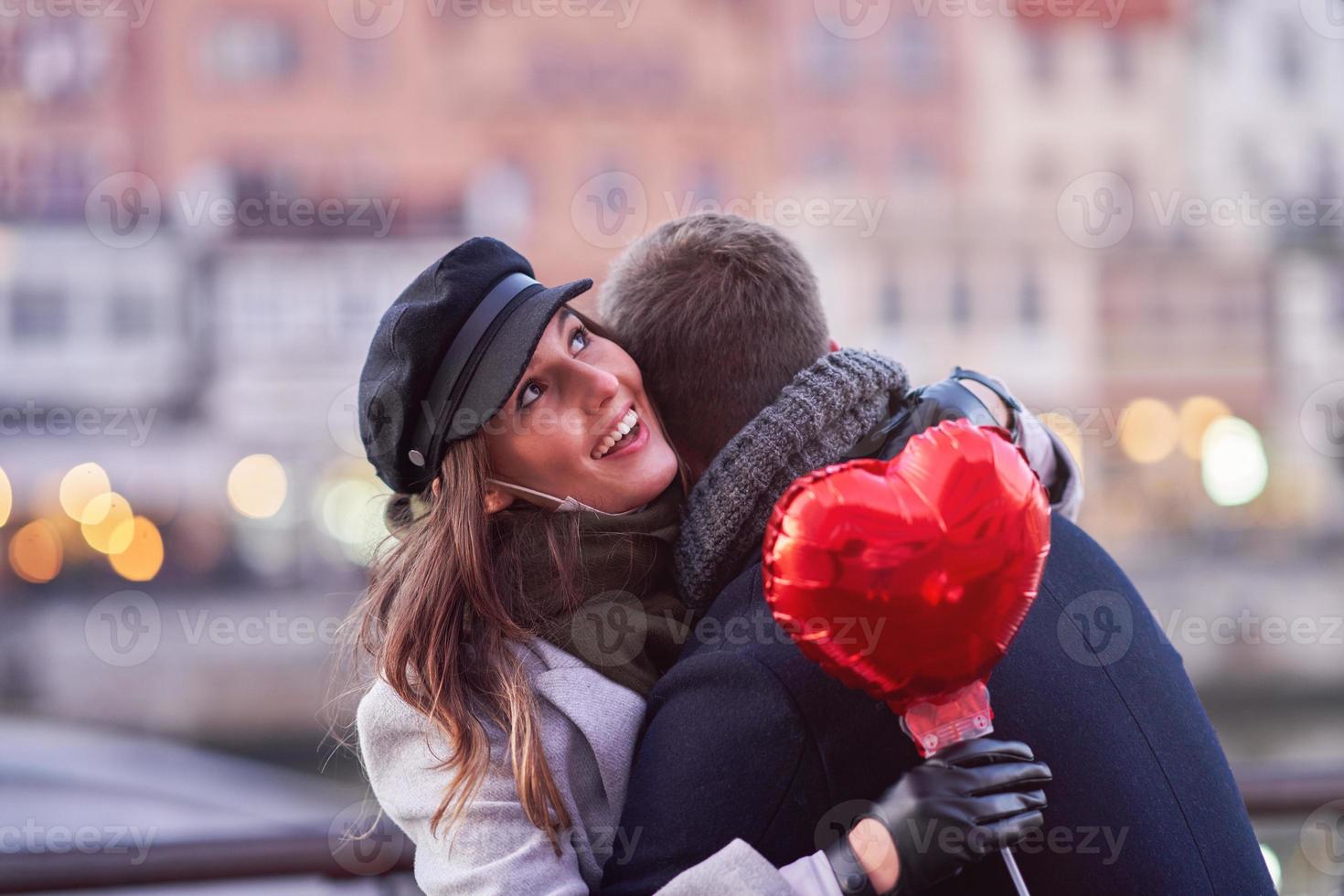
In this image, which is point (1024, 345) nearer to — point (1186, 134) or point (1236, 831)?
point (1186, 134)

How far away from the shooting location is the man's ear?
2.06m

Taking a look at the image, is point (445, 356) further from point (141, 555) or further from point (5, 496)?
point (5, 496)

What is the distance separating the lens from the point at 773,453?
5.70 feet

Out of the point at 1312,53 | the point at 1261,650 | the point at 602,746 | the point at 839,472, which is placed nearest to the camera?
the point at 839,472

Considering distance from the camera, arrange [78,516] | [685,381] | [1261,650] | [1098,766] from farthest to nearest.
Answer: [78,516] < [1261,650] < [685,381] < [1098,766]

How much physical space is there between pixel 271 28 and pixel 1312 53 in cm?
2804

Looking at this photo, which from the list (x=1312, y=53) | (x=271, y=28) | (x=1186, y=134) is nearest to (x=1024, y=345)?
(x=1186, y=134)

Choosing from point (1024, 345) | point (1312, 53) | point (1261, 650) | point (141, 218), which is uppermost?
point (1312, 53)

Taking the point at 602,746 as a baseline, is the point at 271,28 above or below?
above

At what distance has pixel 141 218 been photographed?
30.8 metres
